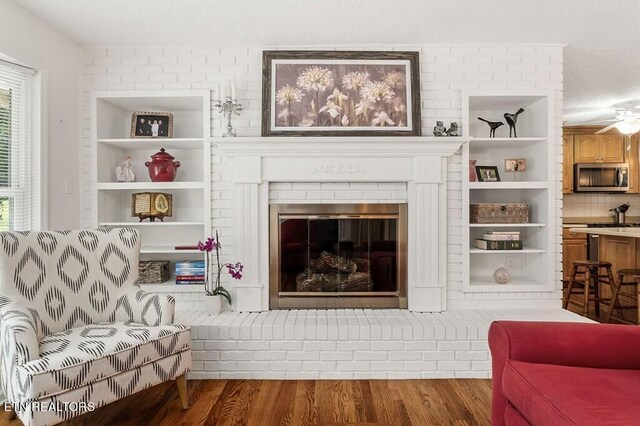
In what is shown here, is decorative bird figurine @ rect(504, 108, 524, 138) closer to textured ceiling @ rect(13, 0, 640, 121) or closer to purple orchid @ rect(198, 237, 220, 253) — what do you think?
textured ceiling @ rect(13, 0, 640, 121)

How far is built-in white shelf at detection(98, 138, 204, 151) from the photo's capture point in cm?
343

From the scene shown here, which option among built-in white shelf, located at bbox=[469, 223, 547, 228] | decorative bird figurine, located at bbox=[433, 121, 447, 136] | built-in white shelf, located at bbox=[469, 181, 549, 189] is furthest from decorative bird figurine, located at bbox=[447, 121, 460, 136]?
built-in white shelf, located at bbox=[469, 223, 547, 228]

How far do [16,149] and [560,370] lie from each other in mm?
3389

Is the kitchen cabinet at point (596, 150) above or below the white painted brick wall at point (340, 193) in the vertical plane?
above

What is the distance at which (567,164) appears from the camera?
6.19 m

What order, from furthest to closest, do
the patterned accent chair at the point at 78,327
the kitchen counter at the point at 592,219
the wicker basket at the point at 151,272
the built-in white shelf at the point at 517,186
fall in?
1. the kitchen counter at the point at 592,219
2. the wicker basket at the point at 151,272
3. the built-in white shelf at the point at 517,186
4. the patterned accent chair at the point at 78,327

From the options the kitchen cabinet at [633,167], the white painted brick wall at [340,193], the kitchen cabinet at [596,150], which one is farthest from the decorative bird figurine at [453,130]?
the kitchen cabinet at [633,167]

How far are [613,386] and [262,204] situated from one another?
2463mm

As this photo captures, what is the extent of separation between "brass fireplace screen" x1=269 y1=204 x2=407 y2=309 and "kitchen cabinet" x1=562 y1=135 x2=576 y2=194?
13.1 feet

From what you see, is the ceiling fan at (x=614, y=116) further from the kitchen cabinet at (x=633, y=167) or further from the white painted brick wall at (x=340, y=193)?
the white painted brick wall at (x=340, y=193)

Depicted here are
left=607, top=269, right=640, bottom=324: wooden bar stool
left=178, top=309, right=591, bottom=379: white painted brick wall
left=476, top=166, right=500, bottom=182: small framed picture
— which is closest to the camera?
left=178, top=309, right=591, bottom=379: white painted brick wall

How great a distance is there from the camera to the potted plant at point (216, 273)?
3199 millimetres

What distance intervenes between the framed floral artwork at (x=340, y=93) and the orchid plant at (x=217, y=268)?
934mm

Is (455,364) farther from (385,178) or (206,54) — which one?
(206,54)
